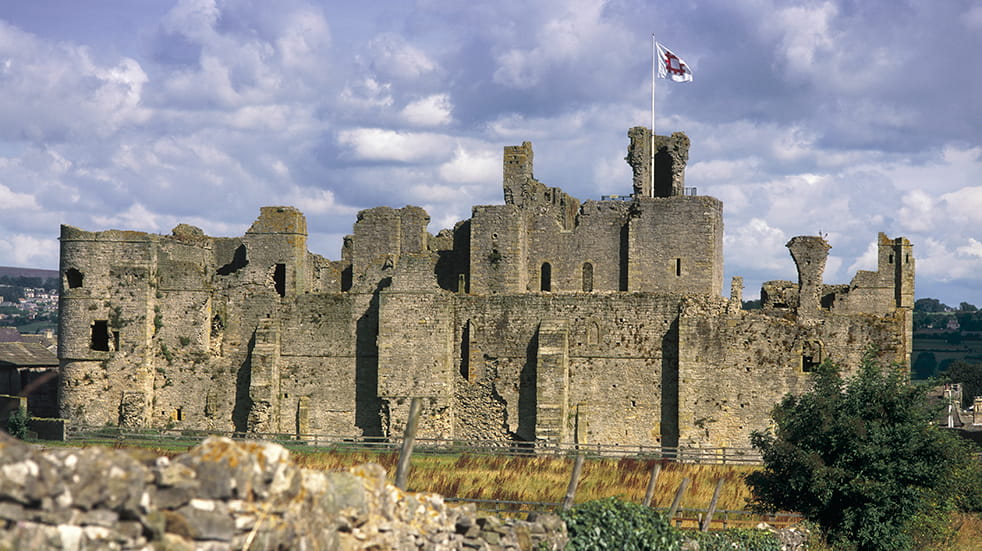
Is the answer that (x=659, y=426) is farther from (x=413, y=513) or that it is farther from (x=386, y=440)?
(x=413, y=513)

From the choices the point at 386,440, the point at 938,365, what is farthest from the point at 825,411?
the point at 938,365

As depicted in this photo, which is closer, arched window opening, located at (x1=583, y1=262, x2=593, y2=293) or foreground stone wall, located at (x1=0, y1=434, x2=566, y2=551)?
foreground stone wall, located at (x1=0, y1=434, x2=566, y2=551)

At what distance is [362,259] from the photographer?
44281mm

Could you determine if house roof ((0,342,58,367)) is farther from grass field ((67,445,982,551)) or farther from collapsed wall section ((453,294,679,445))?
collapsed wall section ((453,294,679,445))

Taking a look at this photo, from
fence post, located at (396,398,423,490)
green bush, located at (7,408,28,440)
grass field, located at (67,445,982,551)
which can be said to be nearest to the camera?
fence post, located at (396,398,423,490)

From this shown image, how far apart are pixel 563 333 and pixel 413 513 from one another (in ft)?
80.0

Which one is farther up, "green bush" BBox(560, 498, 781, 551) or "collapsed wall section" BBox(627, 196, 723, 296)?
"collapsed wall section" BBox(627, 196, 723, 296)

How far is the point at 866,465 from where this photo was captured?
2238 cm

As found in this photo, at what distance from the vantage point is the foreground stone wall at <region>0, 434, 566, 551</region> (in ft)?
26.0

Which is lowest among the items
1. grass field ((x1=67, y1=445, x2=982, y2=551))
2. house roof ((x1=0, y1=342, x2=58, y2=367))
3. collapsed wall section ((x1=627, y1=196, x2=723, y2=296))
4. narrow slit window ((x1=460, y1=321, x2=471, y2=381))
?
grass field ((x1=67, y1=445, x2=982, y2=551))

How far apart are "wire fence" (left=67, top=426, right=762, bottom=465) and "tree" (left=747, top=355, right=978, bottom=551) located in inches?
362

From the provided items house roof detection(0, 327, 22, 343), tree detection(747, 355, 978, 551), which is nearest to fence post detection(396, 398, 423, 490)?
tree detection(747, 355, 978, 551)

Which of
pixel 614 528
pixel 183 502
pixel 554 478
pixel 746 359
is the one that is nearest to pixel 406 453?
pixel 614 528

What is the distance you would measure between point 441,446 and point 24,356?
25210mm
